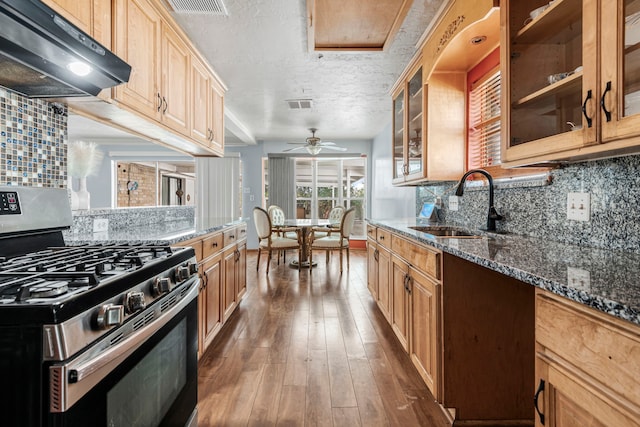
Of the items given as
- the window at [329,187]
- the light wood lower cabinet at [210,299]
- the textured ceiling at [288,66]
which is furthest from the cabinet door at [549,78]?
the window at [329,187]

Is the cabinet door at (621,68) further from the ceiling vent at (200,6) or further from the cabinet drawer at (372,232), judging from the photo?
the cabinet drawer at (372,232)

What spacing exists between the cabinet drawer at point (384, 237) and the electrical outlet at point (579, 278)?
1.60 m

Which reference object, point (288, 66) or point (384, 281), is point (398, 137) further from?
point (384, 281)

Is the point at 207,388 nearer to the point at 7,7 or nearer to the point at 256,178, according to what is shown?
the point at 7,7

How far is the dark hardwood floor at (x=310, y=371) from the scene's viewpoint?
5.30 feet

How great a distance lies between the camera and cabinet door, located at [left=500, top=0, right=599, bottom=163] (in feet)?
3.43

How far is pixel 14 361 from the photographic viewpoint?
67cm

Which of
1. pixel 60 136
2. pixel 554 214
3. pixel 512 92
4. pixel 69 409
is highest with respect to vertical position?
pixel 512 92

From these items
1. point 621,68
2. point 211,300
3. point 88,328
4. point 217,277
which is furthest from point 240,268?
point 621,68

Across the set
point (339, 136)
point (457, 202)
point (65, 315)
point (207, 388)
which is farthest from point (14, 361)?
point (339, 136)

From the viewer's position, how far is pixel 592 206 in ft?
4.36

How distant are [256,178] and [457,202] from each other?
4817mm

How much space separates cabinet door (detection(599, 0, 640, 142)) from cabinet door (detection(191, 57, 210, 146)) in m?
2.40

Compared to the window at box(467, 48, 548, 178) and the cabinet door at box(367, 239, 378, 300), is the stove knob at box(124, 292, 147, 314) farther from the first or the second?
the cabinet door at box(367, 239, 378, 300)
